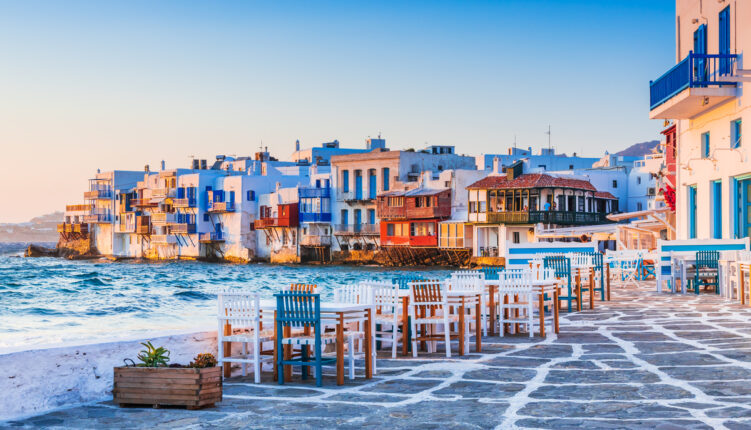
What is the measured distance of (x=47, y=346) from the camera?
795 cm

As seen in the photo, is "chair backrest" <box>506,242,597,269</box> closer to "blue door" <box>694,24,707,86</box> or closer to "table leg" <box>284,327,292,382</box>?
"blue door" <box>694,24,707,86</box>

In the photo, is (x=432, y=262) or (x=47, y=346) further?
(x=432, y=262)

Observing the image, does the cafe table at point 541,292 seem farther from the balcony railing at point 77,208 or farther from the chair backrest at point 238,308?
the balcony railing at point 77,208

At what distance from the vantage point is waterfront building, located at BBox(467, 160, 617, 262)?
6266 cm

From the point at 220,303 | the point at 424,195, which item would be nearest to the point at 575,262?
the point at 220,303

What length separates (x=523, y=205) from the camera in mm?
63562

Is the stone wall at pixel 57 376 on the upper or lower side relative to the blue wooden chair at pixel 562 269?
lower

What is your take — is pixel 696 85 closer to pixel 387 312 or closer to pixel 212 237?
pixel 387 312

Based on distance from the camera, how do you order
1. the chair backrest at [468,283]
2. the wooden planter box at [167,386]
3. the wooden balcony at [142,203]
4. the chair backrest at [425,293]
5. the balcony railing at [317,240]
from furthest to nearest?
1. the wooden balcony at [142,203]
2. the balcony railing at [317,240]
3. the chair backrest at [468,283]
4. the chair backrest at [425,293]
5. the wooden planter box at [167,386]

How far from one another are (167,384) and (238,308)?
1.71 m

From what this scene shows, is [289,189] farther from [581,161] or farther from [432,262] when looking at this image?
[581,161]

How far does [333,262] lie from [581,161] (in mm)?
26234

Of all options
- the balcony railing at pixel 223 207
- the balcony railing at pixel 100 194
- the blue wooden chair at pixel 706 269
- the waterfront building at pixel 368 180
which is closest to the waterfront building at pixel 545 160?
the waterfront building at pixel 368 180

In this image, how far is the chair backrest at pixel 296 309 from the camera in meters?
8.72
